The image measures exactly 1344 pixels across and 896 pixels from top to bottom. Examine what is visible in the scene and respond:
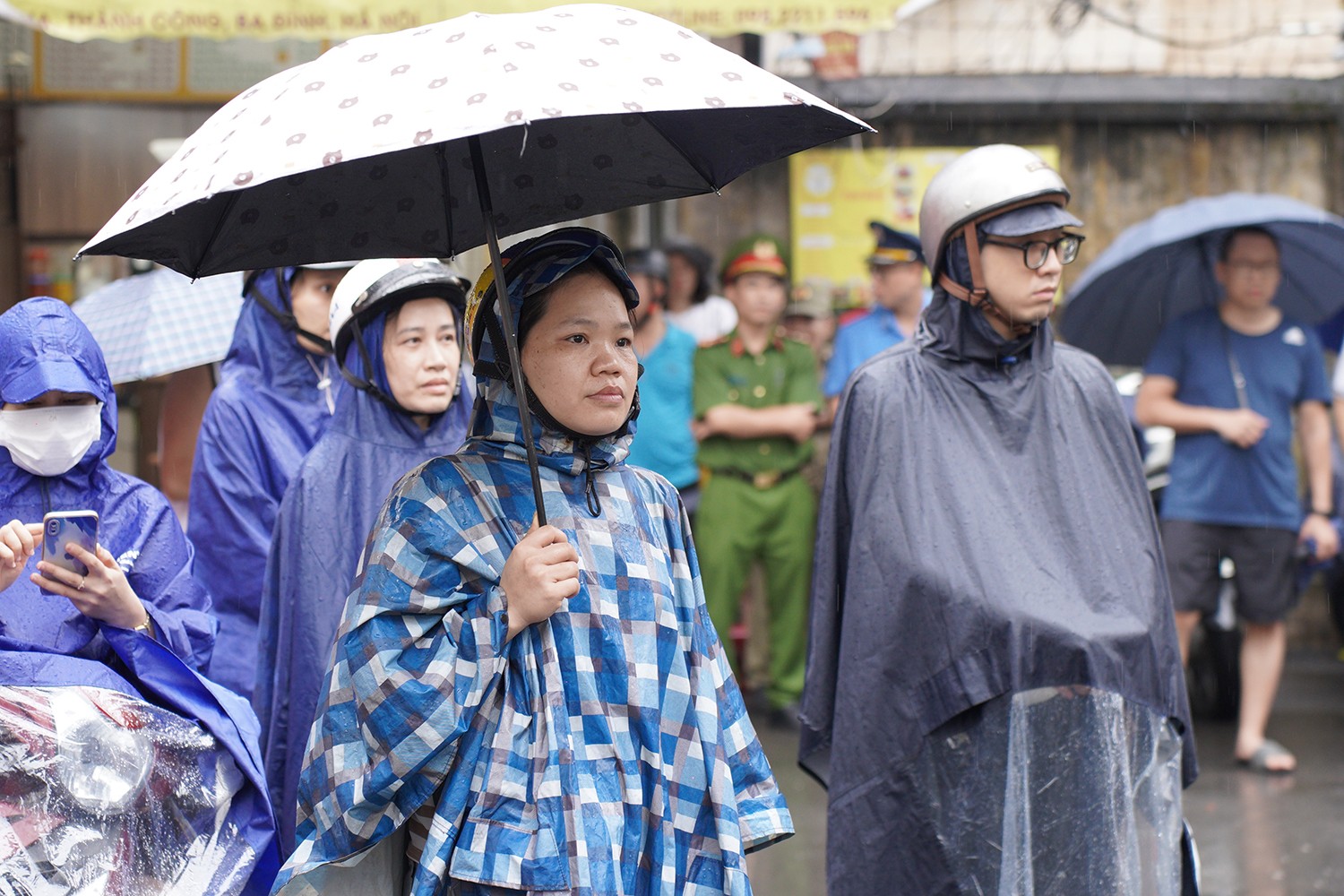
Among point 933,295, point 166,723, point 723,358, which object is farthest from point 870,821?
point 723,358

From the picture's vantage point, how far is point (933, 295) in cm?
441

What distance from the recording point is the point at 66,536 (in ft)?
10.3

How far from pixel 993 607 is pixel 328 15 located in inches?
176

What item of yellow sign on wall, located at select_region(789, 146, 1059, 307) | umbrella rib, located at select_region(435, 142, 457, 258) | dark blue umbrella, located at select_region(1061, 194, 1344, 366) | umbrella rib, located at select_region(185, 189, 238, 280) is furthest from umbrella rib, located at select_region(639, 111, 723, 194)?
yellow sign on wall, located at select_region(789, 146, 1059, 307)

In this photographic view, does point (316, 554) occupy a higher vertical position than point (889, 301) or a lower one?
lower

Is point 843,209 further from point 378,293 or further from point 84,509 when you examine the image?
point 84,509

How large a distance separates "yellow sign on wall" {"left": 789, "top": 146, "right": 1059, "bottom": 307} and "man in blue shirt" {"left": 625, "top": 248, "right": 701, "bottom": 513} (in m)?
2.09

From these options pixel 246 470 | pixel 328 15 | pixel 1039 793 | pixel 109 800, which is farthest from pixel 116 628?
pixel 328 15

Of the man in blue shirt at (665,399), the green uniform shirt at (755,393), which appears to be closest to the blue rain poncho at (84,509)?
the man in blue shirt at (665,399)

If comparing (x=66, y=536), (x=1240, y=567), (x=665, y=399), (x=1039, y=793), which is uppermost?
(x=665, y=399)

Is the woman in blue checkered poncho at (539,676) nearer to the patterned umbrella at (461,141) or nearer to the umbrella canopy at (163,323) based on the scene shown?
the patterned umbrella at (461,141)

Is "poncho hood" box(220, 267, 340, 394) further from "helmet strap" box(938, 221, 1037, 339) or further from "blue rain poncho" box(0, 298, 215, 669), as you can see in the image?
"helmet strap" box(938, 221, 1037, 339)

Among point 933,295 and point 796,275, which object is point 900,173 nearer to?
point 796,275

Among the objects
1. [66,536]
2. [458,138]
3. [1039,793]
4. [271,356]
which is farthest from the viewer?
[271,356]
